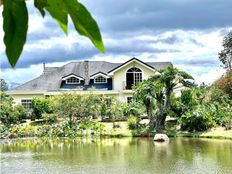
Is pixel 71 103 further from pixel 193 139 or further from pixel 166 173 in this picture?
pixel 166 173

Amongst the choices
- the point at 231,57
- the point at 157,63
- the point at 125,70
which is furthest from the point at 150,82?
the point at 231,57

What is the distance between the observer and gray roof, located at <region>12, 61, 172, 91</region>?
1287 inches

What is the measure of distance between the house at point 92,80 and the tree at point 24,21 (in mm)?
29721

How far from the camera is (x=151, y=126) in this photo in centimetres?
2312

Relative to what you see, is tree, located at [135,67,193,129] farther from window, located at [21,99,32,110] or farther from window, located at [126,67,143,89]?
window, located at [21,99,32,110]

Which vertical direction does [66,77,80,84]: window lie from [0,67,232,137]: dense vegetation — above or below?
above

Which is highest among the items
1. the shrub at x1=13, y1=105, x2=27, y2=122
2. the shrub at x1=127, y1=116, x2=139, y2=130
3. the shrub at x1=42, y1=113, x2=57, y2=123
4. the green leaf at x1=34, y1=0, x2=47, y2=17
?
the shrub at x1=13, y1=105, x2=27, y2=122

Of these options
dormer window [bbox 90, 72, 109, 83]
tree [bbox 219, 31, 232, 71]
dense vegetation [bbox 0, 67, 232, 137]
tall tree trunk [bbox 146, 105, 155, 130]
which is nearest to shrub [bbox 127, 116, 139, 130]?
dense vegetation [bbox 0, 67, 232, 137]

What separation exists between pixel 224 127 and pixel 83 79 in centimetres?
1308

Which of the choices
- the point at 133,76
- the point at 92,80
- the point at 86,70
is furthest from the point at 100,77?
the point at 133,76

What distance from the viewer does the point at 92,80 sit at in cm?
3266

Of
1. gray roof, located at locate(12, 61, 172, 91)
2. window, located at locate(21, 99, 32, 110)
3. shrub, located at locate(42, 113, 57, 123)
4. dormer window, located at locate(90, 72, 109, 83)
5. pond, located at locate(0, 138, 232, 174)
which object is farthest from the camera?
gray roof, located at locate(12, 61, 172, 91)

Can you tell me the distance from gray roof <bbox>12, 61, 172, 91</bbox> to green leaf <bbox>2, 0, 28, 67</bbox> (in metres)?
32.1

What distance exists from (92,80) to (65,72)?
2486mm
